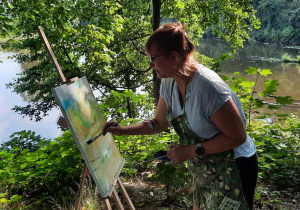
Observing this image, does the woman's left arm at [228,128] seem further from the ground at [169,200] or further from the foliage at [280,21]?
the foliage at [280,21]

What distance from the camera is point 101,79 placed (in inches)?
338

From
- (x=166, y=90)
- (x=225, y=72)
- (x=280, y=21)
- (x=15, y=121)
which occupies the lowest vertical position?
(x=225, y=72)

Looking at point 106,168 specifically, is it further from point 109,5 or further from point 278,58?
point 278,58

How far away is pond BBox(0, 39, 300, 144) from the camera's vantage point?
1241 cm

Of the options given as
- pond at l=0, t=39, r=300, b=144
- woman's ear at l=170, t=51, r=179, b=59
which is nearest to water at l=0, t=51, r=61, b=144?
pond at l=0, t=39, r=300, b=144

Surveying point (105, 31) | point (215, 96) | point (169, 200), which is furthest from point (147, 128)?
point (105, 31)

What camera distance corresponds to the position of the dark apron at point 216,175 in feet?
4.00

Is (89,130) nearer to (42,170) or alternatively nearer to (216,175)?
(216,175)

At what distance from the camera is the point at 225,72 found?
68.8 feet

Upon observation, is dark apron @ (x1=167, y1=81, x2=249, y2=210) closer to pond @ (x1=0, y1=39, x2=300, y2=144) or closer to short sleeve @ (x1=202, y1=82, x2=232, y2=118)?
short sleeve @ (x1=202, y1=82, x2=232, y2=118)

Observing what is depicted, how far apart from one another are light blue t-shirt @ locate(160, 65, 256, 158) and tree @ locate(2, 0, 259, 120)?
3025 millimetres

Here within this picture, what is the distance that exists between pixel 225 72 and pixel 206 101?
68.4 ft

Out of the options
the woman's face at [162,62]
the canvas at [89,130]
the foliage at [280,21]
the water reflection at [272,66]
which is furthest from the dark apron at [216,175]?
Result: the foliage at [280,21]

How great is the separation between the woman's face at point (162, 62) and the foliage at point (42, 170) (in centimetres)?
177
